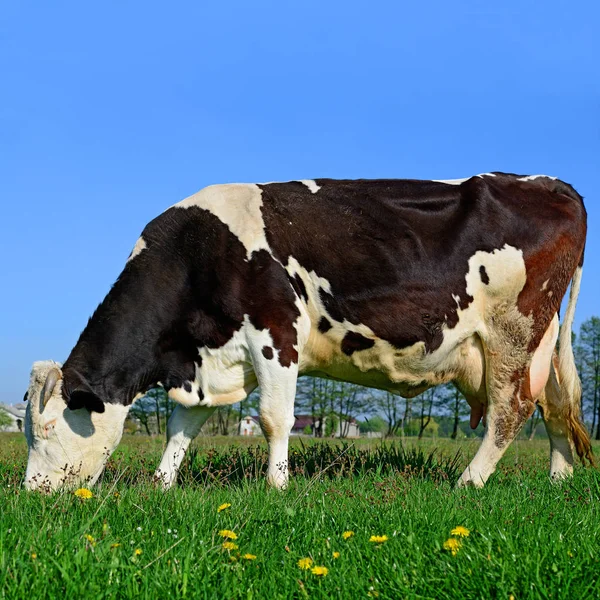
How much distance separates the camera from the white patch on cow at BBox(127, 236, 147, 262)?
842 centimetres

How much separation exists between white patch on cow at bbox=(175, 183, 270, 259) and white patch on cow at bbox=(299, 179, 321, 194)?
54 centimetres

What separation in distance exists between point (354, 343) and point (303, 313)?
639mm

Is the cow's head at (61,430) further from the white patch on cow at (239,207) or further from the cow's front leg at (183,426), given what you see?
the white patch on cow at (239,207)

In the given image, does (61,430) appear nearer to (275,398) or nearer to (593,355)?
(275,398)

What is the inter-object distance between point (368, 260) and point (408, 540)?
4.16m

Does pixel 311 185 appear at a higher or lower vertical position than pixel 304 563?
higher

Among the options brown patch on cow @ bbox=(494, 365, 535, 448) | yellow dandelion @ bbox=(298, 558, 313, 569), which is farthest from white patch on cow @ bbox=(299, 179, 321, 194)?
yellow dandelion @ bbox=(298, 558, 313, 569)

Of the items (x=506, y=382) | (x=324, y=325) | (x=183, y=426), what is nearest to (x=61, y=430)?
(x=183, y=426)

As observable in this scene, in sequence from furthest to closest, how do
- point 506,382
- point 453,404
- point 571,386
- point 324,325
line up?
1. point 453,404
2. point 571,386
3. point 506,382
4. point 324,325

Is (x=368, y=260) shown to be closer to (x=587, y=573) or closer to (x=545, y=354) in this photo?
(x=545, y=354)

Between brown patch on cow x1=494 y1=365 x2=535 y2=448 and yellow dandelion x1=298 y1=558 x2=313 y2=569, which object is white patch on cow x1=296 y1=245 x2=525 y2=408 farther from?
yellow dandelion x1=298 y1=558 x2=313 y2=569

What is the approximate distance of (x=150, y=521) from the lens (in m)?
4.88

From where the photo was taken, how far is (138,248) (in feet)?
27.7

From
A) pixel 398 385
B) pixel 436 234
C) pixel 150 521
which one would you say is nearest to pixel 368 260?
pixel 436 234
